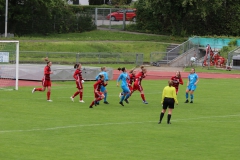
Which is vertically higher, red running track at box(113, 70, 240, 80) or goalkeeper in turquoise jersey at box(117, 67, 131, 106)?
goalkeeper in turquoise jersey at box(117, 67, 131, 106)

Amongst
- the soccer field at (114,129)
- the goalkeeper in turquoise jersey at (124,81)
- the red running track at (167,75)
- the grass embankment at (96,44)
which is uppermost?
the grass embankment at (96,44)

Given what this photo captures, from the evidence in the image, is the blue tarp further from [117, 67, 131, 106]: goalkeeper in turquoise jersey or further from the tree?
[117, 67, 131, 106]: goalkeeper in turquoise jersey

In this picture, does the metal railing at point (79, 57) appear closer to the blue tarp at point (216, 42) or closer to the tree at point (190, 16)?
the blue tarp at point (216, 42)

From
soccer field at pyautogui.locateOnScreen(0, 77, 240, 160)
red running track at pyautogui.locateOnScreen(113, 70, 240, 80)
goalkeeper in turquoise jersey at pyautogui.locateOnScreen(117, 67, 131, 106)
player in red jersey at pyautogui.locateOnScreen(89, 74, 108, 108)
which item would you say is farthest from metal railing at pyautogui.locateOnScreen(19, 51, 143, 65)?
player in red jersey at pyautogui.locateOnScreen(89, 74, 108, 108)

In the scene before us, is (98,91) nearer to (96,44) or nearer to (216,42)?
(216,42)

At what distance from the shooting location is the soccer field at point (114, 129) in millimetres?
18922

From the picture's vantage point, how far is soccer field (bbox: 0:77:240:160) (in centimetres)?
1892

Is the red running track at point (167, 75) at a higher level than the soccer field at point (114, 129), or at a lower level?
higher

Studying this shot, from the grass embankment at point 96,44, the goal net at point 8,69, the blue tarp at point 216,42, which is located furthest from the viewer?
the blue tarp at point 216,42

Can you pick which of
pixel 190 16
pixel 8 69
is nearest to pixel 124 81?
pixel 8 69

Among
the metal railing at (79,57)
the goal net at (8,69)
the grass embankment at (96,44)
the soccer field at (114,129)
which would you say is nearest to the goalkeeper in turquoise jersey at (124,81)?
the soccer field at (114,129)

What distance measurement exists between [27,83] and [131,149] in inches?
932

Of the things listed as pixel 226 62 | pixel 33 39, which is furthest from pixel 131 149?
pixel 33 39

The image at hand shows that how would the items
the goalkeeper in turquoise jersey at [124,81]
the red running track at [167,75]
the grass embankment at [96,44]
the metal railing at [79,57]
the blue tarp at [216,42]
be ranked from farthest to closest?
the blue tarp at [216,42] < the grass embankment at [96,44] < the metal railing at [79,57] < the red running track at [167,75] < the goalkeeper in turquoise jersey at [124,81]
